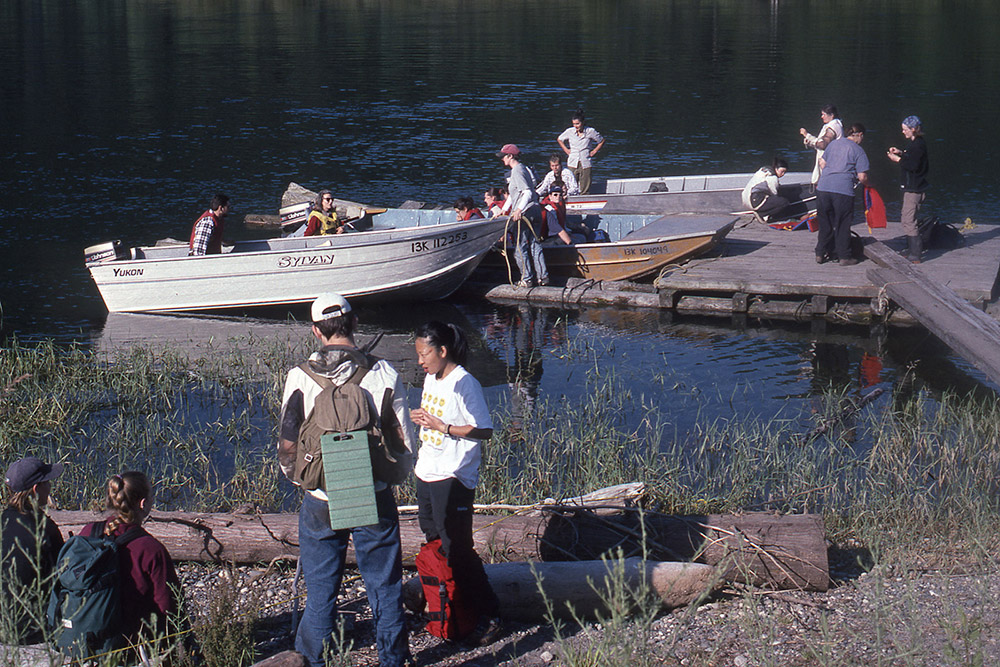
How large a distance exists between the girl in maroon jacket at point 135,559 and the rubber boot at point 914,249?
11.3m

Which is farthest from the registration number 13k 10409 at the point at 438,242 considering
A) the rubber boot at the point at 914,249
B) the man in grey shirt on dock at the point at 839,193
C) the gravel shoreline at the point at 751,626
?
the gravel shoreline at the point at 751,626

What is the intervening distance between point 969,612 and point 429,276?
1009cm

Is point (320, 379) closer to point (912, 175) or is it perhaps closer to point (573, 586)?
point (573, 586)

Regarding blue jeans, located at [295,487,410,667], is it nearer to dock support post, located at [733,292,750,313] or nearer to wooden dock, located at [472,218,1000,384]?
wooden dock, located at [472,218,1000,384]

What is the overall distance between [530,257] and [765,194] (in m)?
4.10

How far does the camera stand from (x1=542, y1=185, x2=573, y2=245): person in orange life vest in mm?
14703

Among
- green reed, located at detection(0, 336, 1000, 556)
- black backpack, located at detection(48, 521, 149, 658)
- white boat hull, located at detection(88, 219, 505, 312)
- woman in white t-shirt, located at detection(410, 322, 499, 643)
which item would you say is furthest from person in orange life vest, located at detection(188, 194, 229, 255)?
black backpack, located at detection(48, 521, 149, 658)

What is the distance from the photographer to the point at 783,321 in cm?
1348

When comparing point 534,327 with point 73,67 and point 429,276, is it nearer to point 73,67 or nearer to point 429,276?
point 429,276

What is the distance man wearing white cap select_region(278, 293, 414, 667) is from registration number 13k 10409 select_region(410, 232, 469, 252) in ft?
31.3

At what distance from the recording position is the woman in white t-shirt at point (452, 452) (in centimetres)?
517

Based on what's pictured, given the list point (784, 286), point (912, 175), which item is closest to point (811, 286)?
point (784, 286)

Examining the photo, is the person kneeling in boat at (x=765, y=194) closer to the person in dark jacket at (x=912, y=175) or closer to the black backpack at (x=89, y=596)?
the person in dark jacket at (x=912, y=175)

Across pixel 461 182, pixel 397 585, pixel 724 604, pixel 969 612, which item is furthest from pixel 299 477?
pixel 461 182
